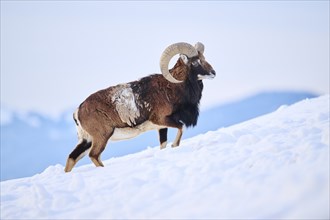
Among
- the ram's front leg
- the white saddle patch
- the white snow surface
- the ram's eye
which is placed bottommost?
the ram's front leg

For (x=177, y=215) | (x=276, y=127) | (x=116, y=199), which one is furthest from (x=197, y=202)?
(x=276, y=127)

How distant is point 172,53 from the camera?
11680 mm

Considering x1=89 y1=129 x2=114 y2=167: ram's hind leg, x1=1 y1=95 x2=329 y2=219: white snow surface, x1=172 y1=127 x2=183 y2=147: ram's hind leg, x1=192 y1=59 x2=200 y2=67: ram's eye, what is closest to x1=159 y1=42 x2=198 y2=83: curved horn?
x1=192 y1=59 x2=200 y2=67: ram's eye

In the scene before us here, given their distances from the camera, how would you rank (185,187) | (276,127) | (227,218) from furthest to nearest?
1. (276,127)
2. (185,187)
3. (227,218)

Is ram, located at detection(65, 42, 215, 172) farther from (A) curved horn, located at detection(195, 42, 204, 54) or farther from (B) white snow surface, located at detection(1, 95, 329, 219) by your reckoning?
(B) white snow surface, located at detection(1, 95, 329, 219)

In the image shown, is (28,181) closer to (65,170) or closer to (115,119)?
(65,170)

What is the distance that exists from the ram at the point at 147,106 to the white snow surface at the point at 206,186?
1294 mm

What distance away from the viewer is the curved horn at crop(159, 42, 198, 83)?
11.5 m

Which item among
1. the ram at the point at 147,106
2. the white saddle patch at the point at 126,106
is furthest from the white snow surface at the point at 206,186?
the white saddle patch at the point at 126,106

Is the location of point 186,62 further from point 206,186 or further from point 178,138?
point 206,186

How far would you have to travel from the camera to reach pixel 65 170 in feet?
36.8

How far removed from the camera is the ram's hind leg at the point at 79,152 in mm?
11305

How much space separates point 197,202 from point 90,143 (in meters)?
4.57

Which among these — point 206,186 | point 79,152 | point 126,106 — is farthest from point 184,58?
point 206,186
